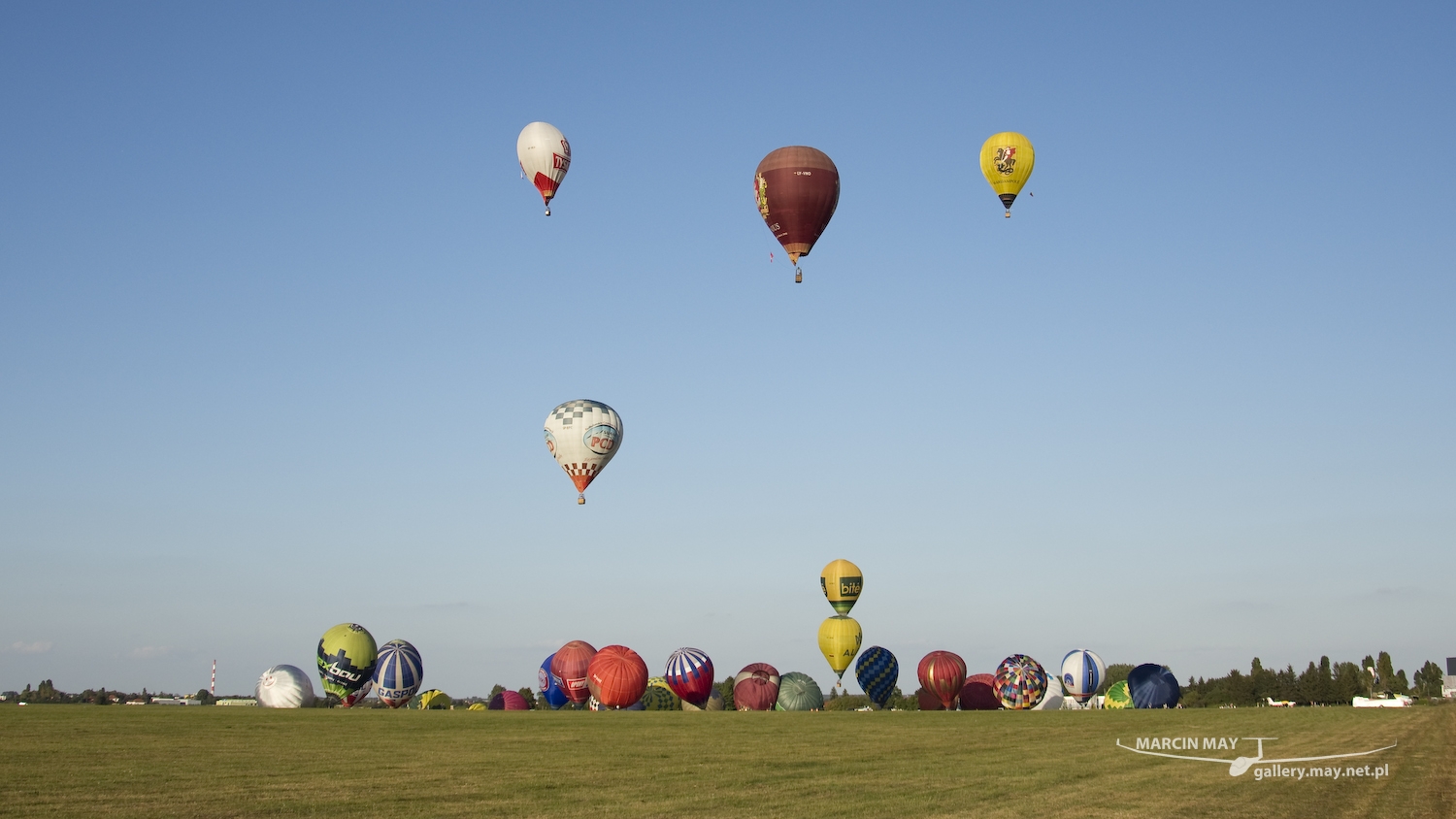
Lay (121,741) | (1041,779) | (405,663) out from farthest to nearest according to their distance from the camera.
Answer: (405,663), (121,741), (1041,779)

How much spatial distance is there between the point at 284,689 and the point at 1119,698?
118 ft

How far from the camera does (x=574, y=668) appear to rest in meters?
52.7

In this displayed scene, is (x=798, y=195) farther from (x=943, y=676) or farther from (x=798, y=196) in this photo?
(x=943, y=676)

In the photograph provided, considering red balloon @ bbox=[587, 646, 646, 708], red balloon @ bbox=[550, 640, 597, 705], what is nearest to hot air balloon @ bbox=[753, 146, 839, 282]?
red balloon @ bbox=[587, 646, 646, 708]

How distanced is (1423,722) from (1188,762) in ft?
64.4

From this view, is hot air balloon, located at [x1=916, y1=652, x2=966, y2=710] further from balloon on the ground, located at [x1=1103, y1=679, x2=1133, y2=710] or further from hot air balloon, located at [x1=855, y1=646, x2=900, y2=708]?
balloon on the ground, located at [x1=1103, y1=679, x2=1133, y2=710]

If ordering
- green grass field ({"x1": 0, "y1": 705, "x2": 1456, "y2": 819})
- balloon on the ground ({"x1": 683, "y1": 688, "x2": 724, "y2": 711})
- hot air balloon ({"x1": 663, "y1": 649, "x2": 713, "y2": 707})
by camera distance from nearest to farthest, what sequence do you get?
green grass field ({"x1": 0, "y1": 705, "x2": 1456, "y2": 819}) < hot air balloon ({"x1": 663, "y1": 649, "x2": 713, "y2": 707}) < balloon on the ground ({"x1": 683, "y1": 688, "x2": 724, "y2": 711})

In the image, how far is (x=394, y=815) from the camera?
13.3 meters

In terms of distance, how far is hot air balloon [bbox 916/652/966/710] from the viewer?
53.7 m

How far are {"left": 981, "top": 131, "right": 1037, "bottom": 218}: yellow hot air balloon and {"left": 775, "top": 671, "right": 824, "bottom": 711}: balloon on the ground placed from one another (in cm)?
2398

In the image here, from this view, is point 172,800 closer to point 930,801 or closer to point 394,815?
point 394,815

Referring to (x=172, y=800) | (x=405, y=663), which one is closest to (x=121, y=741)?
(x=172, y=800)

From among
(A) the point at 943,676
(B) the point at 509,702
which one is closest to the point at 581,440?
(B) the point at 509,702

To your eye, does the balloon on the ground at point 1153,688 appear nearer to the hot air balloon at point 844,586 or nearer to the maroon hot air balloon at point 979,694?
the maroon hot air balloon at point 979,694
